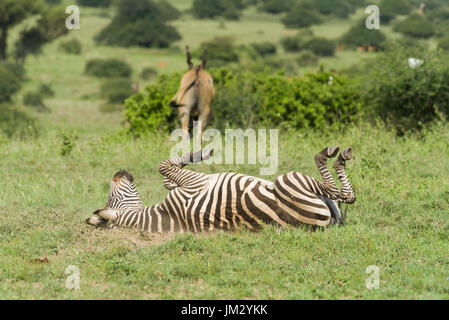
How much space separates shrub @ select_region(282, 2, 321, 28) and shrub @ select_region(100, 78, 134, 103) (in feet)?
82.1

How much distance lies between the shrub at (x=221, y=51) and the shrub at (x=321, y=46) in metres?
5.56

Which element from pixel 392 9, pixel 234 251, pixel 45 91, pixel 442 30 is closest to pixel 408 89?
pixel 234 251

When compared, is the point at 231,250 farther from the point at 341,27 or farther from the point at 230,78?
the point at 341,27

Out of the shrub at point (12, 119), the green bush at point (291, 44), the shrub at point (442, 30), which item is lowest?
the shrub at point (12, 119)

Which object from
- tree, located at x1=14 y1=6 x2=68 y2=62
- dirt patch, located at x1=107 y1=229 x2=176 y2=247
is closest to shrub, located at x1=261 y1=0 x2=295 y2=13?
tree, located at x1=14 y1=6 x2=68 y2=62

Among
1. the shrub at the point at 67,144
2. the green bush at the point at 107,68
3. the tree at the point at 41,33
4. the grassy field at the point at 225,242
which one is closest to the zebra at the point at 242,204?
the grassy field at the point at 225,242

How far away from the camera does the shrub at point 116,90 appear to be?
2908 cm

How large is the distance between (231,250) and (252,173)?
3141 millimetres

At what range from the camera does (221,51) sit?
119 feet

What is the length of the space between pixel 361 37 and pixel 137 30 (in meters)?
16.1

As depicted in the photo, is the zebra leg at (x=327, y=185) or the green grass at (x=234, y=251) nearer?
the green grass at (x=234, y=251)

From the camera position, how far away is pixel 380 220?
652 cm

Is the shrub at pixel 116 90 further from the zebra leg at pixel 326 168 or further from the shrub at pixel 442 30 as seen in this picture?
the zebra leg at pixel 326 168

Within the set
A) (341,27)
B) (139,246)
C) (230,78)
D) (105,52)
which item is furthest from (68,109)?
(341,27)
